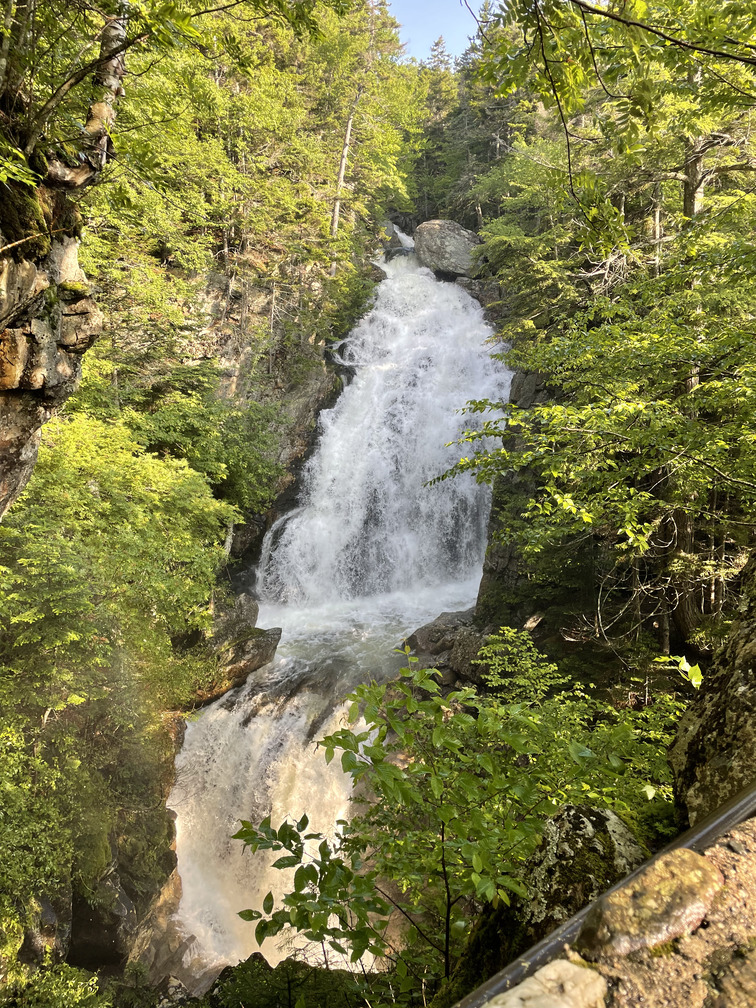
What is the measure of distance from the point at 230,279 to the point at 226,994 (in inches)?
752

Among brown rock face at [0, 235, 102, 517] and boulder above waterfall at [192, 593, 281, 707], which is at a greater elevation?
brown rock face at [0, 235, 102, 517]

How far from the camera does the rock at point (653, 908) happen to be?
854 millimetres

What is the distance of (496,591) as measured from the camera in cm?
1112

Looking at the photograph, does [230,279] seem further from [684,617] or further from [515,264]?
[684,617]

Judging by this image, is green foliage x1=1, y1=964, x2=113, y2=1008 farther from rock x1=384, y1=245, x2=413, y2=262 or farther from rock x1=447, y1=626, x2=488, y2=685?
rock x1=384, y1=245, x2=413, y2=262

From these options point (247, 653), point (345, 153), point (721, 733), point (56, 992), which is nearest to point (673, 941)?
point (721, 733)

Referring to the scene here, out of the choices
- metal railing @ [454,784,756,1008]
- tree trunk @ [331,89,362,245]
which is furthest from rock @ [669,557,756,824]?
tree trunk @ [331,89,362,245]

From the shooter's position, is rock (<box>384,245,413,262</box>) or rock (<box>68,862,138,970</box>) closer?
rock (<box>68,862,138,970</box>)

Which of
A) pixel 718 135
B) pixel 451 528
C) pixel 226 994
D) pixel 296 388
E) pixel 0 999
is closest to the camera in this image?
pixel 0 999

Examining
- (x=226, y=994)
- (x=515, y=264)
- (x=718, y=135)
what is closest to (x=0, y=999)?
(x=226, y=994)

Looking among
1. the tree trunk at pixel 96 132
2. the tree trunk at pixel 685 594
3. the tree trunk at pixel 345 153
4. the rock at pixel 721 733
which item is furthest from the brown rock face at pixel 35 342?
the tree trunk at pixel 345 153

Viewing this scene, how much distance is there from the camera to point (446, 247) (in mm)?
24641

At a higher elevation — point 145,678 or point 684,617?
point 684,617

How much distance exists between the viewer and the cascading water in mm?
8750
